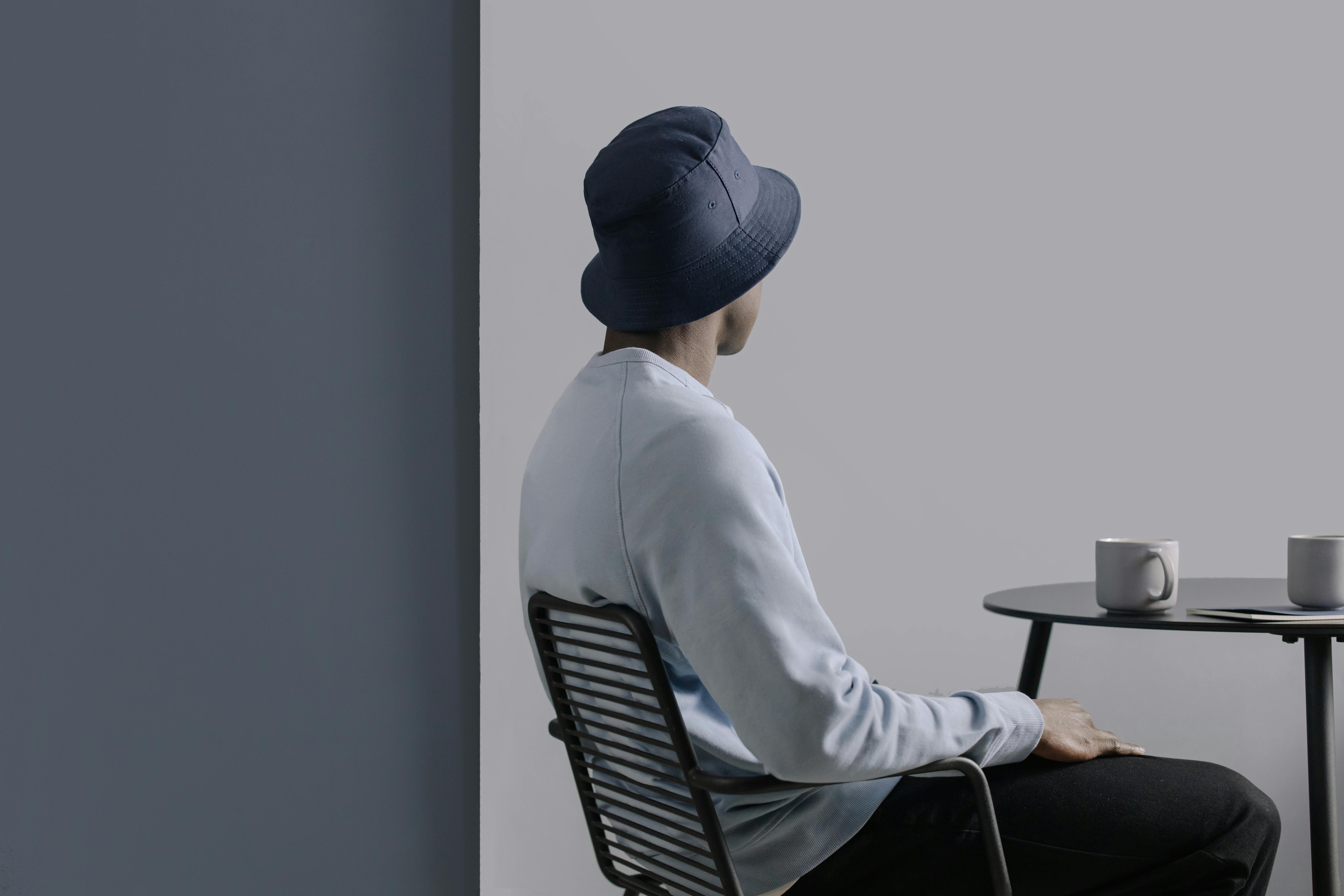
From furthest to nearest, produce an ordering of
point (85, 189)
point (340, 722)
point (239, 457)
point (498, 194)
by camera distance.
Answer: point (498, 194) < point (340, 722) < point (239, 457) < point (85, 189)

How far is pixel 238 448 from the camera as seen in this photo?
73.4 inches

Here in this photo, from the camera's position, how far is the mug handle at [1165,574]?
1312 millimetres

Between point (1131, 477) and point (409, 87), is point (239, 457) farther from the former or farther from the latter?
point (1131, 477)

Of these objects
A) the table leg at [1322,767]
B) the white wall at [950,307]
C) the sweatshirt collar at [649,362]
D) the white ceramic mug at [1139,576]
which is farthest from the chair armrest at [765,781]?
the white wall at [950,307]

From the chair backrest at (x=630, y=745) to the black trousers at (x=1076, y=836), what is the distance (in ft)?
0.46

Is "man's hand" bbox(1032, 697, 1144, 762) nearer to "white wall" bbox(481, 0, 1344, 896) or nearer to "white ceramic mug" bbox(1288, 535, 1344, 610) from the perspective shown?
"white ceramic mug" bbox(1288, 535, 1344, 610)

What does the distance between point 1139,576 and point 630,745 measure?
2.29 feet

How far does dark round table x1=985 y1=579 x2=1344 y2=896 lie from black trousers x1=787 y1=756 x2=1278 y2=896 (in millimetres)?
205

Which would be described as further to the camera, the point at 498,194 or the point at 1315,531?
the point at 498,194

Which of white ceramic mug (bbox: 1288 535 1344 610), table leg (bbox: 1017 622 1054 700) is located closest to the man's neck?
white ceramic mug (bbox: 1288 535 1344 610)

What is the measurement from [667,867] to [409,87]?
1623 mm

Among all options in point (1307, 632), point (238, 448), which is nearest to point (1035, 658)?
point (1307, 632)

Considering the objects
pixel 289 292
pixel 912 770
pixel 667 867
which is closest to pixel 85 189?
pixel 289 292

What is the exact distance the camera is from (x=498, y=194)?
6.97 ft
